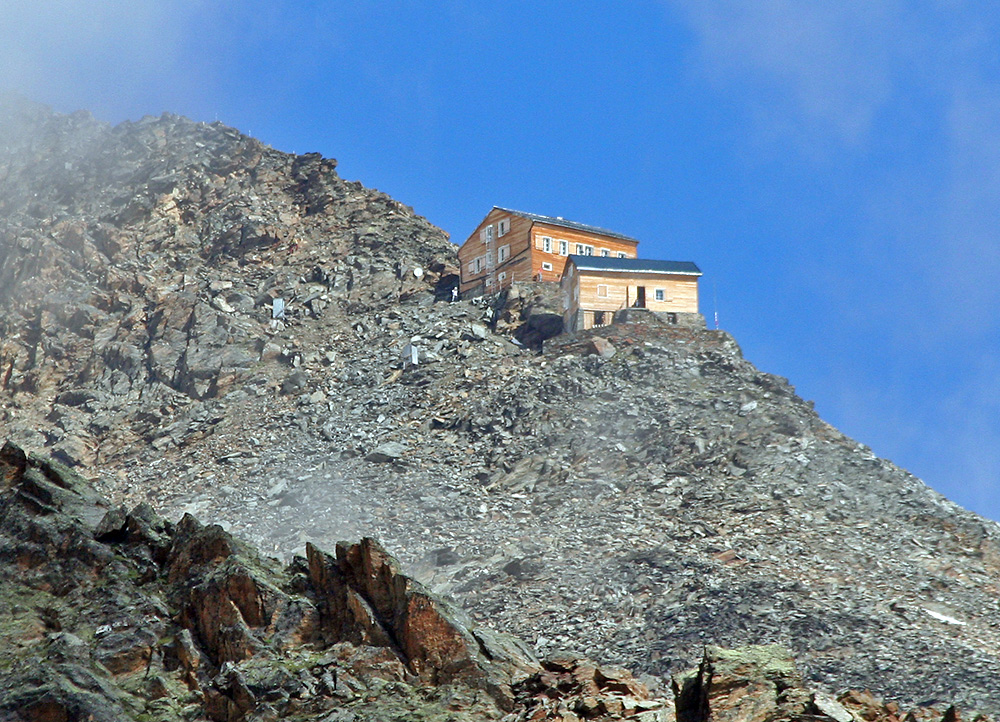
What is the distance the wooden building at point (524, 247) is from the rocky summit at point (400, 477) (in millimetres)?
3079

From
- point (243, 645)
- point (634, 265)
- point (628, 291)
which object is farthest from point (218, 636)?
point (634, 265)

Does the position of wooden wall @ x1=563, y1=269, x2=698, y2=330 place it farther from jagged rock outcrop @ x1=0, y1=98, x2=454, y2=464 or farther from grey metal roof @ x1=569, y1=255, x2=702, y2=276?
jagged rock outcrop @ x1=0, y1=98, x2=454, y2=464

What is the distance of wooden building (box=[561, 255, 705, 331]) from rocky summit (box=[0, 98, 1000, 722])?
213 cm

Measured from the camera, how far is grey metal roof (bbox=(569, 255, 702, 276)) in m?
101

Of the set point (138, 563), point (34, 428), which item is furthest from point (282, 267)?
point (138, 563)

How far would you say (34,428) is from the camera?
9781 cm

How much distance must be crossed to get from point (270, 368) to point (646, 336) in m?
27.0

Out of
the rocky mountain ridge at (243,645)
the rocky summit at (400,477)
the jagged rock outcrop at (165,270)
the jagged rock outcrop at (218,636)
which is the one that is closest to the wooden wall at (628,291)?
the rocky summit at (400,477)

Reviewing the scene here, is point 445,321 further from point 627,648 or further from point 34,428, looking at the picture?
point 627,648

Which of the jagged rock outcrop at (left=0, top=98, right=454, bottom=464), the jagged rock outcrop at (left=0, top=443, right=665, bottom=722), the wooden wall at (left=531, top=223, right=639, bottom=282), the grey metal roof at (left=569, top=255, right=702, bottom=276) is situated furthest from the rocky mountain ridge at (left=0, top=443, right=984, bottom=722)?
the wooden wall at (left=531, top=223, right=639, bottom=282)

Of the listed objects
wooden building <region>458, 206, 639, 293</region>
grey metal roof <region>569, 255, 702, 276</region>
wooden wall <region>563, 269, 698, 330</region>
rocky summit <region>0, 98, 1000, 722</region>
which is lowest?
rocky summit <region>0, 98, 1000, 722</region>

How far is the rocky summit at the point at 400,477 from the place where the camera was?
146 feet

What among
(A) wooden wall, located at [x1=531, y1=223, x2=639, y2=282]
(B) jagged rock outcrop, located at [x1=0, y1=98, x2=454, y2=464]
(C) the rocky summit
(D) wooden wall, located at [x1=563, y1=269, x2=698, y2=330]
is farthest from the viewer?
(A) wooden wall, located at [x1=531, y1=223, x2=639, y2=282]

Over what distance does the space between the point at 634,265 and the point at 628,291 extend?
246 centimetres
